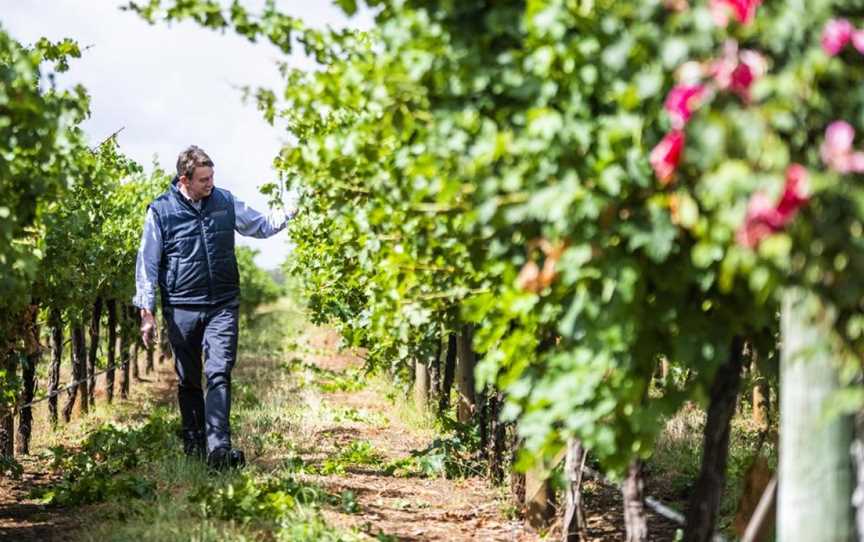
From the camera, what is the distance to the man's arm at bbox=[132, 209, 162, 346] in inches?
269

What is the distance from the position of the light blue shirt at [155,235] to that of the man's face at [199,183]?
0.08 metres

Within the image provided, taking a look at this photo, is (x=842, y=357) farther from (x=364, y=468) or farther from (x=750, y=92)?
(x=364, y=468)

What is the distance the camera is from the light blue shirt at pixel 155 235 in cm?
686

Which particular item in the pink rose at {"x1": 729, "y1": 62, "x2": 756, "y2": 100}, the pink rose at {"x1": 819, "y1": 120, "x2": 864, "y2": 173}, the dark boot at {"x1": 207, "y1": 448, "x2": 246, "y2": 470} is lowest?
the dark boot at {"x1": 207, "y1": 448, "x2": 246, "y2": 470}

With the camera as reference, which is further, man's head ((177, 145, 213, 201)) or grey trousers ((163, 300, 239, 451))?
man's head ((177, 145, 213, 201))

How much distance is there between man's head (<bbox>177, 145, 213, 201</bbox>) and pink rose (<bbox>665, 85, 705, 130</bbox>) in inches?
194

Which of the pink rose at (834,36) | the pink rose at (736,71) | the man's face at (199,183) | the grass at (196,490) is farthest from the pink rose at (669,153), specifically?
the man's face at (199,183)

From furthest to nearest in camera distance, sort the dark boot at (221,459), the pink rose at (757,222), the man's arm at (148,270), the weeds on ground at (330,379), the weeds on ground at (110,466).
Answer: the weeds on ground at (330,379) → the man's arm at (148,270) → the dark boot at (221,459) → the weeds on ground at (110,466) → the pink rose at (757,222)

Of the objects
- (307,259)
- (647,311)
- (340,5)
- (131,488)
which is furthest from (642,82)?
(307,259)

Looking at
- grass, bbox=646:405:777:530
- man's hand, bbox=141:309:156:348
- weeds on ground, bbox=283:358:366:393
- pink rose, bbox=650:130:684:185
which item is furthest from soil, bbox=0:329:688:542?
weeds on ground, bbox=283:358:366:393

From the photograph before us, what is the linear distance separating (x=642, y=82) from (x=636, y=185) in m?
0.42

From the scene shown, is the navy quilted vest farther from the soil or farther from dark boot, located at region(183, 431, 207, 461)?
the soil

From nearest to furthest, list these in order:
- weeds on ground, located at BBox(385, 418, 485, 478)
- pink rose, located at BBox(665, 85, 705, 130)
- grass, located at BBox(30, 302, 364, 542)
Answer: pink rose, located at BBox(665, 85, 705, 130) < grass, located at BBox(30, 302, 364, 542) < weeds on ground, located at BBox(385, 418, 485, 478)

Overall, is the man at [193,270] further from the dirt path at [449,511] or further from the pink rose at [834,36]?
the pink rose at [834,36]
